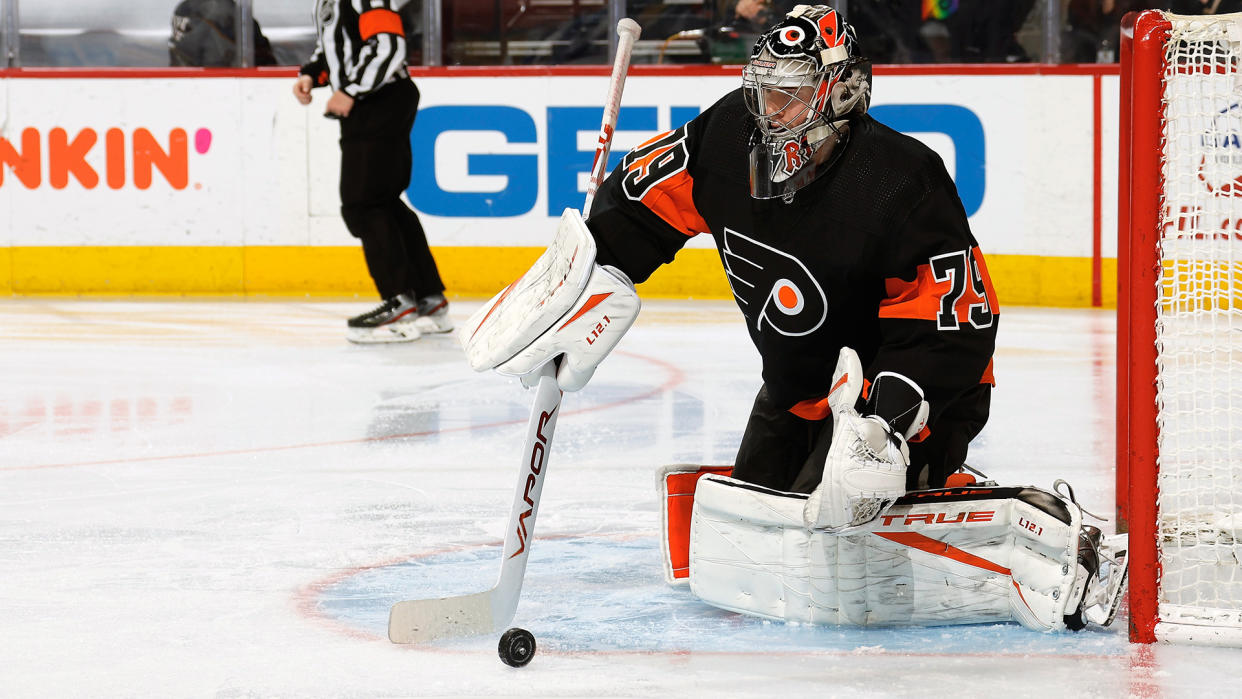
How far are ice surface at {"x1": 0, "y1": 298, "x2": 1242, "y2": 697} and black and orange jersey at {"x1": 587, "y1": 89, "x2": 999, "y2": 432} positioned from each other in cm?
37

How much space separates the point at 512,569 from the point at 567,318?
0.34 metres

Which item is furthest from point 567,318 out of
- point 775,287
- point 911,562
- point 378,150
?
point 378,150

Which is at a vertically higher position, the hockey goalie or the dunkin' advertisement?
the dunkin' advertisement

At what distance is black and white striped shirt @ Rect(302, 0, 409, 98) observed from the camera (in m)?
5.62

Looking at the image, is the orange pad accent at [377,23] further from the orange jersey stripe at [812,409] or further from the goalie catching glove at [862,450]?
the goalie catching glove at [862,450]

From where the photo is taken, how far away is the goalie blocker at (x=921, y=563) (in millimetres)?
2111

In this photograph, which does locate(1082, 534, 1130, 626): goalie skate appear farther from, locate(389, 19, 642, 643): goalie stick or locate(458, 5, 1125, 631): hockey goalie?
locate(389, 19, 642, 643): goalie stick

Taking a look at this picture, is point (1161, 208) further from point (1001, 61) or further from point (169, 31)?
point (169, 31)

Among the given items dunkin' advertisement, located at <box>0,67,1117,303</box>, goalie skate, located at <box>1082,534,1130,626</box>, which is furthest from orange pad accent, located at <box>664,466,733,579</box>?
dunkin' advertisement, located at <box>0,67,1117,303</box>

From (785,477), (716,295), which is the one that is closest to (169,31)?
(716,295)

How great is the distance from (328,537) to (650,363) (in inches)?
97.7

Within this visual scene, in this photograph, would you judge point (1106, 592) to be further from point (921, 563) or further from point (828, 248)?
point (828, 248)

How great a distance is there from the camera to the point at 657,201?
2.31m

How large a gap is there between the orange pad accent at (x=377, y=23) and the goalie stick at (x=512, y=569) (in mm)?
3498
